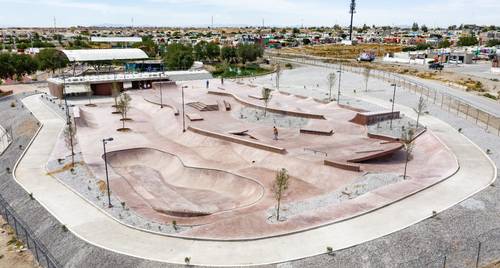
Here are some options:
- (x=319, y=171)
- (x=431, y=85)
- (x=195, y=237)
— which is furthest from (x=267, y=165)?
(x=431, y=85)

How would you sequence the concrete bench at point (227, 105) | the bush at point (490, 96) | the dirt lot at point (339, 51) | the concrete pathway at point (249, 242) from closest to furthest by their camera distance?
1. the concrete pathway at point (249, 242)
2. the concrete bench at point (227, 105)
3. the bush at point (490, 96)
4. the dirt lot at point (339, 51)

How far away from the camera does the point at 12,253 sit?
22.4 metres

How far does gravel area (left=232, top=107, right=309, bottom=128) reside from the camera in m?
43.1

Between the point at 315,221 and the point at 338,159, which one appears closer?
the point at 315,221

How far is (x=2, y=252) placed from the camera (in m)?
22.5

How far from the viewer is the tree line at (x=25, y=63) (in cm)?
7181

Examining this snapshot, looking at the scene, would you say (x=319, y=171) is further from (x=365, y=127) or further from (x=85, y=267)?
(x=85, y=267)

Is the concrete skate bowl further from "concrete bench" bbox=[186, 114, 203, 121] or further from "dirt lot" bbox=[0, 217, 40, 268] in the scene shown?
"concrete bench" bbox=[186, 114, 203, 121]

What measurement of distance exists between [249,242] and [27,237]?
1350cm

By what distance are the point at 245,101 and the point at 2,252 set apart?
112 feet

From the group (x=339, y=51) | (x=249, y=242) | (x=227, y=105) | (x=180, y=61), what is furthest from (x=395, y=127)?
(x=339, y=51)

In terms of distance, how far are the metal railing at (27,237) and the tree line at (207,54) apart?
64.9 m

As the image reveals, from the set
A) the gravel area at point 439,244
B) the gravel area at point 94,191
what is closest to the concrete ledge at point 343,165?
the gravel area at point 439,244

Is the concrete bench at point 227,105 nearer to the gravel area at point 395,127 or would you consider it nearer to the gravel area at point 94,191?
the gravel area at point 395,127
